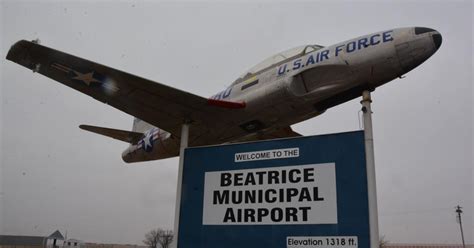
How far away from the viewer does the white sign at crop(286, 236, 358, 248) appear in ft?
14.8

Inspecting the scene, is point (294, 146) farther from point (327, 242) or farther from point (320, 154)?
point (327, 242)

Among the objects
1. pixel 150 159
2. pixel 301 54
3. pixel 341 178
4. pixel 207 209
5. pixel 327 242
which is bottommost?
pixel 327 242

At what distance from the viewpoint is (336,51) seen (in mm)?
8055

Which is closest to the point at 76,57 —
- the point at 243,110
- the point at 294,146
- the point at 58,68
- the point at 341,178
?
the point at 58,68

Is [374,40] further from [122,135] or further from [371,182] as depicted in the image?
[122,135]

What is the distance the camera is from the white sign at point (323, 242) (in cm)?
452

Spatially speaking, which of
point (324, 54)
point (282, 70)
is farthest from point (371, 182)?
point (282, 70)

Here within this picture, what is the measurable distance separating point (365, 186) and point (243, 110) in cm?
504

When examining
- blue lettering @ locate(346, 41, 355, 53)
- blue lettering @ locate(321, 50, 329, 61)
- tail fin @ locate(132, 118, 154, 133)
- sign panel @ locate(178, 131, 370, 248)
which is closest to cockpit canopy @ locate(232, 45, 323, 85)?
blue lettering @ locate(321, 50, 329, 61)

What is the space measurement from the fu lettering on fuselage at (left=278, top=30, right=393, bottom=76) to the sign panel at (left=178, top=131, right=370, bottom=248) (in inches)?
136

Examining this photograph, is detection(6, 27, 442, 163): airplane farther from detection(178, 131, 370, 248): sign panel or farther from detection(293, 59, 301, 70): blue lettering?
detection(178, 131, 370, 248): sign panel

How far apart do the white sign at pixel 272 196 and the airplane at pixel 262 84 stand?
3024mm

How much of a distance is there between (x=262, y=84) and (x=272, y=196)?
182 inches

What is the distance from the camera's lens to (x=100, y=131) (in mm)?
13219
